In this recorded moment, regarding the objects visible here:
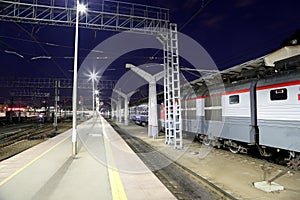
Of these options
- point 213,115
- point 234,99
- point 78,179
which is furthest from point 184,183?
point 213,115

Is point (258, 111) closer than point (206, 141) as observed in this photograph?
Yes

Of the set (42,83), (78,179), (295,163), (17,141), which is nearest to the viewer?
(78,179)

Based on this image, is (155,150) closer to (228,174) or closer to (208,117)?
(208,117)

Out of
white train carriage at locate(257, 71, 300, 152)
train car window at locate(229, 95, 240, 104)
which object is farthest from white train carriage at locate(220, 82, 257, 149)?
white train carriage at locate(257, 71, 300, 152)

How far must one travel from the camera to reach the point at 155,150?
12.9 m

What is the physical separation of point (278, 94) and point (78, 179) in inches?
296

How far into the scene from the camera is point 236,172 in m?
8.21

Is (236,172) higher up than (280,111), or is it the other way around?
(280,111)

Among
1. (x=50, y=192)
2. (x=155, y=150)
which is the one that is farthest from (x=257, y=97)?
(x=50, y=192)

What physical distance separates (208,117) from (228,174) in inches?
206

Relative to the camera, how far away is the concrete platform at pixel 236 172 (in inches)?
243

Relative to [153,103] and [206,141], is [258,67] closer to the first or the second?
[206,141]

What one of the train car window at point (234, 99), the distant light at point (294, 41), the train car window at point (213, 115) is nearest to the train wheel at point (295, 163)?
the train car window at point (234, 99)

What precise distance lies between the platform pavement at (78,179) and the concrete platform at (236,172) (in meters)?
2.03
